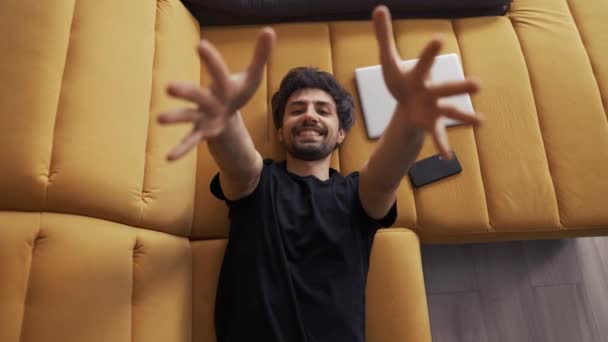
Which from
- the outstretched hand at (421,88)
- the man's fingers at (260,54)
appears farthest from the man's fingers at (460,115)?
the man's fingers at (260,54)

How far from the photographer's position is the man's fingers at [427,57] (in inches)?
25.3

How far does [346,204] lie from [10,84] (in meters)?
0.79

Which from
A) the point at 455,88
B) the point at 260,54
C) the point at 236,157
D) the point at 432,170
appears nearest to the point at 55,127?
the point at 236,157

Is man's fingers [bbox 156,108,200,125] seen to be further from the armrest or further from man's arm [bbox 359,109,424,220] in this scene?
the armrest

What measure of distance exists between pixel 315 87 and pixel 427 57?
21.1 inches

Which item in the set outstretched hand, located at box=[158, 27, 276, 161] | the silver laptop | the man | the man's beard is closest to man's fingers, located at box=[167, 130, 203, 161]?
outstretched hand, located at box=[158, 27, 276, 161]

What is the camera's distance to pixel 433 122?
0.68 metres

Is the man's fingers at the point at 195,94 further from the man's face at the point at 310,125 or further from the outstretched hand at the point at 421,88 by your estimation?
the man's face at the point at 310,125

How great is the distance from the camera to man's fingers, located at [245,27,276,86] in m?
0.65

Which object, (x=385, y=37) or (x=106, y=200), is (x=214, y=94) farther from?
(x=106, y=200)

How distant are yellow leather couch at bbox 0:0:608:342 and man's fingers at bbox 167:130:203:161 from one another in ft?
1.28

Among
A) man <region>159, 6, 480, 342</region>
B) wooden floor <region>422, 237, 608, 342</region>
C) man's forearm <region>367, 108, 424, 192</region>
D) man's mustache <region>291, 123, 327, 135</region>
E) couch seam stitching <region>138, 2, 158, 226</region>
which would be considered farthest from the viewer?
wooden floor <region>422, 237, 608, 342</region>

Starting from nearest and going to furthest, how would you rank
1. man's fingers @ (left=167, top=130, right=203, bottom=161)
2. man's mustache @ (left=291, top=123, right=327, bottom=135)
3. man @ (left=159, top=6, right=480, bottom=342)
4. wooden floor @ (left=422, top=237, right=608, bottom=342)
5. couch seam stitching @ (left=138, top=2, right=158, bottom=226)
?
man's fingers @ (left=167, top=130, right=203, bottom=161) → man @ (left=159, top=6, right=480, bottom=342) → couch seam stitching @ (left=138, top=2, right=158, bottom=226) → man's mustache @ (left=291, top=123, right=327, bottom=135) → wooden floor @ (left=422, top=237, right=608, bottom=342)

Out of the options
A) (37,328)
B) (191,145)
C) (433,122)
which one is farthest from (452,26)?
(37,328)
